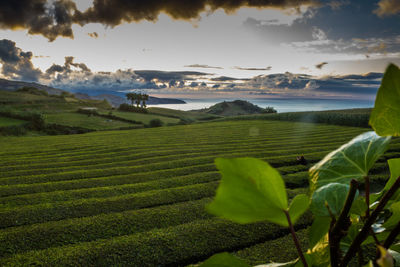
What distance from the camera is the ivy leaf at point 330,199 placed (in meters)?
0.32

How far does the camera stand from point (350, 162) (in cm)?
35

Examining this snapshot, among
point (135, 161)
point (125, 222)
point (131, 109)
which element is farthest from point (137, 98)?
point (125, 222)

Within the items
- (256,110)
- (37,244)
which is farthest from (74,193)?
(256,110)

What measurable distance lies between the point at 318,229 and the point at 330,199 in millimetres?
97

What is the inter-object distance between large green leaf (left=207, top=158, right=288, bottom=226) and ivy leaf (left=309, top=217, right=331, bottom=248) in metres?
0.13

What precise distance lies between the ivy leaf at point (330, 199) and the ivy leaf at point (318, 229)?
66 mm

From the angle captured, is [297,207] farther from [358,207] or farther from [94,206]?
[94,206]

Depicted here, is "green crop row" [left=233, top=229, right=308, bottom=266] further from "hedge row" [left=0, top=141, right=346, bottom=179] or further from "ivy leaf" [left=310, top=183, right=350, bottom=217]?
"hedge row" [left=0, top=141, right=346, bottom=179]

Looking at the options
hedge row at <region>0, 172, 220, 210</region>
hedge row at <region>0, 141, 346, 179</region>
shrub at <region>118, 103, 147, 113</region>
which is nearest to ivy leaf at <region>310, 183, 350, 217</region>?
hedge row at <region>0, 172, 220, 210</region>

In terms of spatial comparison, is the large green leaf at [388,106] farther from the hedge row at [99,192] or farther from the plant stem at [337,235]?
the hedge row at [99,192]

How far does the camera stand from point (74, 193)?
577 cm

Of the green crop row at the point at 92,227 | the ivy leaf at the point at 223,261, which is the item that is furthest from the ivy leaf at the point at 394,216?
the green crop row at the point at 92,227

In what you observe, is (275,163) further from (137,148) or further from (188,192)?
(137,148)

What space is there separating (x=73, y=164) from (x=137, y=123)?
2435cm
